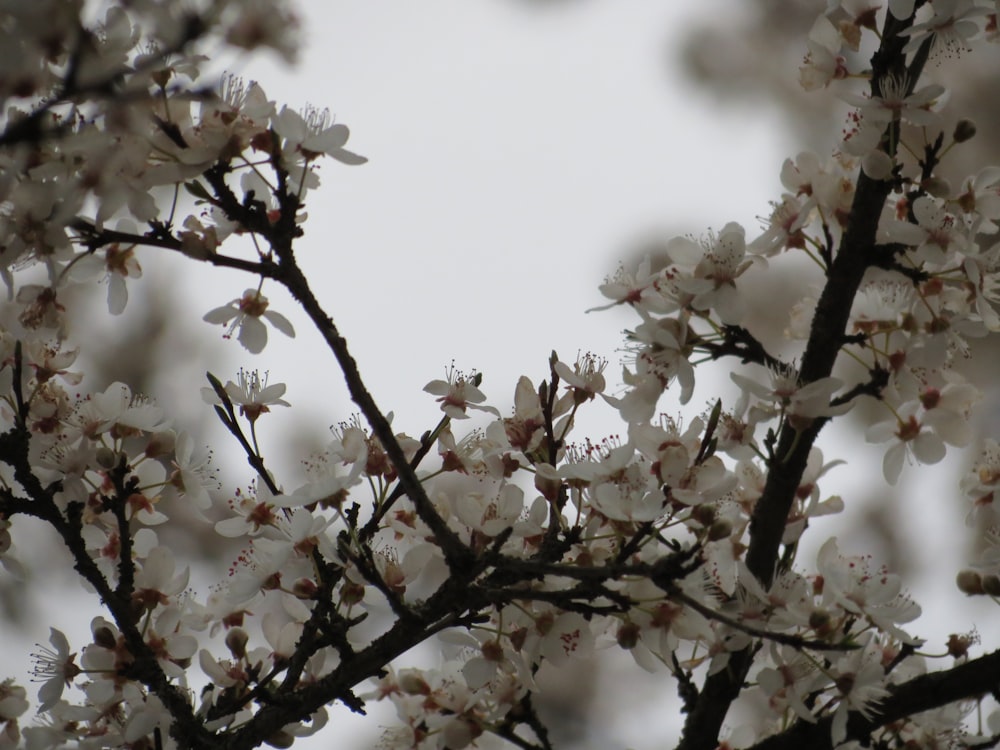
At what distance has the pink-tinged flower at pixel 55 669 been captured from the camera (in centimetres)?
113

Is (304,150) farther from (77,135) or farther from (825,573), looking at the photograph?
(825,573)

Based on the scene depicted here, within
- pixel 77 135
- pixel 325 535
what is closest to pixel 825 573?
pixel 325 535

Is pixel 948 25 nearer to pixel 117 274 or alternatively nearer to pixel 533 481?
pixel 533 481

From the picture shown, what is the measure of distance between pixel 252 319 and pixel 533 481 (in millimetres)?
319

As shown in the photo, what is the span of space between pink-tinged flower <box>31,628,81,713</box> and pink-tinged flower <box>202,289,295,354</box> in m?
0.38

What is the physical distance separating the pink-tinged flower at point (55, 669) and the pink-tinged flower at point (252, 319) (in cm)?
38

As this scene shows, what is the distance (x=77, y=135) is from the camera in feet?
2.57

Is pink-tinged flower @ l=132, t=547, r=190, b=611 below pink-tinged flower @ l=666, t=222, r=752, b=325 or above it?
below

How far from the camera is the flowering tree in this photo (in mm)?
948

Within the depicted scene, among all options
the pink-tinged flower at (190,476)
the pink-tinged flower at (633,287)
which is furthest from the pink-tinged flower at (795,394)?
the pink-tinged flower at (190,476)

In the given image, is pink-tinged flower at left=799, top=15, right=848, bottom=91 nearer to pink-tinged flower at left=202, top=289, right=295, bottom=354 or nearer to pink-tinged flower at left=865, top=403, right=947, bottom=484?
pink-tinged flower at left=865, top=403, right=947, bottom=484

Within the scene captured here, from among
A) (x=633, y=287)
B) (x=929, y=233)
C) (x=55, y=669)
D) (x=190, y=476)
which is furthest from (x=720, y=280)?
(x=55, y=669)

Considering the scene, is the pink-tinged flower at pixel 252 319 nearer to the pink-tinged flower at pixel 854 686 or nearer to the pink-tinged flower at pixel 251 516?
the pink-tinged flower at pixel 251 516

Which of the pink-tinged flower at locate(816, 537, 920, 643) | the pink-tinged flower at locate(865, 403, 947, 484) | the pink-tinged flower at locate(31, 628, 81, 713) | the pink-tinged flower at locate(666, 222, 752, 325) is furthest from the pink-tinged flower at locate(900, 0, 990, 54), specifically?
the pink-tinged flower at locate(31, 628, 81, 713)
